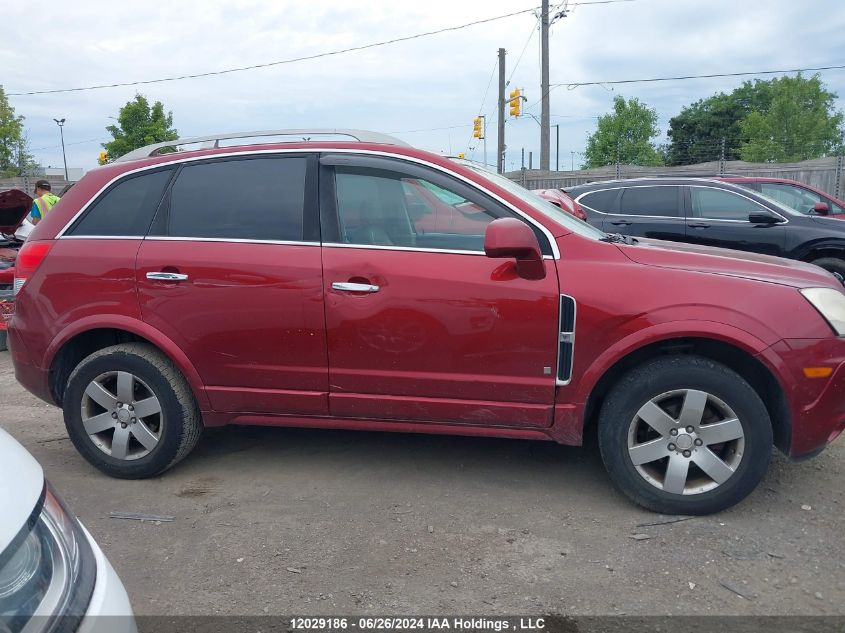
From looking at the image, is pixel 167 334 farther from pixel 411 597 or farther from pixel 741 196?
pixel 741 196

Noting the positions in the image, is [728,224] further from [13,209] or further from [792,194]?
[13,209]

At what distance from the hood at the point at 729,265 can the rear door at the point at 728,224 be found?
208 inches

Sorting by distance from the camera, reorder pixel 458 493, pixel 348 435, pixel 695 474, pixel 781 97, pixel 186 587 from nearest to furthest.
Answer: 1. pixel 186 587
2. pixel 695 474
3. pixel 458 493
4. pixel 348 435
5. pixel 781 97

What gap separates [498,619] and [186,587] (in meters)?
1.31

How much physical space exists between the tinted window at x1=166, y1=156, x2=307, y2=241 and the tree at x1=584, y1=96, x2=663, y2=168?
48.4 m

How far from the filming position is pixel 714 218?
875 cm

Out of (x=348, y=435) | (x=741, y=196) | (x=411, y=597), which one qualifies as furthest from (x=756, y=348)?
(x=741, y=196)

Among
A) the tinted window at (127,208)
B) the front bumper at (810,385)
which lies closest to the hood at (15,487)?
the tinted window at (127,208)

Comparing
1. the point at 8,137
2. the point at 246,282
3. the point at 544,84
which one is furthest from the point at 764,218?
the point at 8,137

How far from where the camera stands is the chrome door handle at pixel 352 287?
11.5 feet

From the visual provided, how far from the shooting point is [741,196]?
8680 mm

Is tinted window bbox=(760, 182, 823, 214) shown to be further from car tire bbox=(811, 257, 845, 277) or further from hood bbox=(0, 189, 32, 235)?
hood bbox=(0, 189, 32, 235)

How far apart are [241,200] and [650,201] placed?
670cm

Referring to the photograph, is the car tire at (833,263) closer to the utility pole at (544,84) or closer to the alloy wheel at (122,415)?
the alloy wheel at (122,415)
